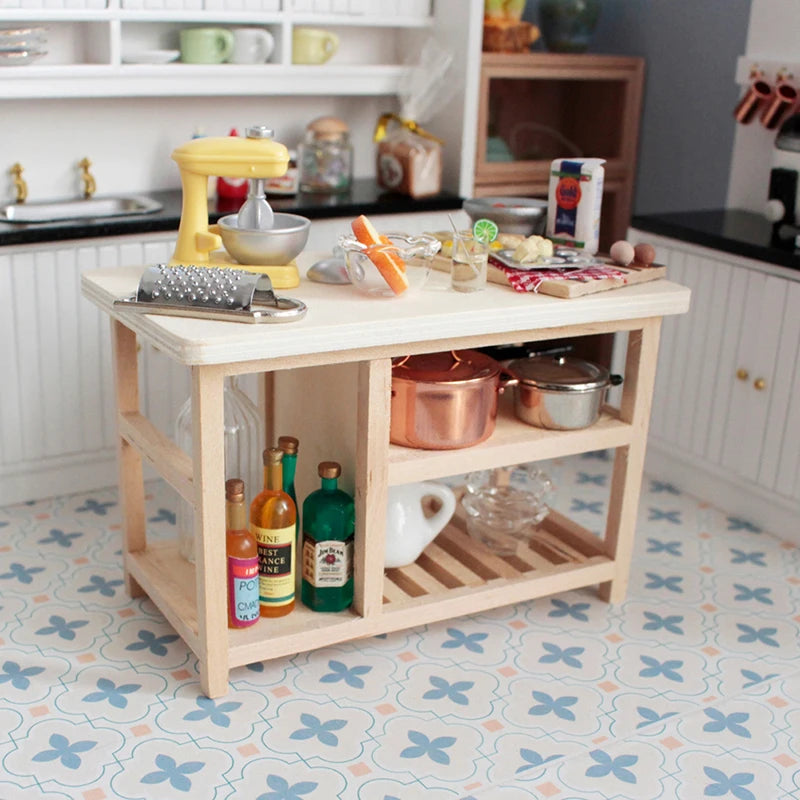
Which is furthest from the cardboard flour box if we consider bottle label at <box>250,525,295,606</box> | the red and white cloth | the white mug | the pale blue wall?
the pale blue wall

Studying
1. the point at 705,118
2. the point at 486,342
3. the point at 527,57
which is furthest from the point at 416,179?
the point at 486,342

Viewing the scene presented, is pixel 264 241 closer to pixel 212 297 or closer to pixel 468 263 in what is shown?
pixel 212 297

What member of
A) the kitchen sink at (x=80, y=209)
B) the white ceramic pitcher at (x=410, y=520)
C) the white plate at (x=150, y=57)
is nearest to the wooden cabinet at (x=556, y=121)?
the white plate at (x=150, y=57)

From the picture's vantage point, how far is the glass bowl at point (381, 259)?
2.31m

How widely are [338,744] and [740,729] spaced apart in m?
0.83

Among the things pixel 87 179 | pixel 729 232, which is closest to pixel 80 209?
pixel 87 179

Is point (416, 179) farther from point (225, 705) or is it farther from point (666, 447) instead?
point (225, 705)

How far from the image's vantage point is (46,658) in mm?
2490

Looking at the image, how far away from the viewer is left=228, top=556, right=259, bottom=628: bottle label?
7.54 feet

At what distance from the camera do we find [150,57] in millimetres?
→ 3283

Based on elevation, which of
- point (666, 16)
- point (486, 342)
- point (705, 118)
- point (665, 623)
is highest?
point (666, 16)

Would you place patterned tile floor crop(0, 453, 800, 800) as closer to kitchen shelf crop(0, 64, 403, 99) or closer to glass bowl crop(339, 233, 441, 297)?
glass bowl crop(339, 233, 441, 297)

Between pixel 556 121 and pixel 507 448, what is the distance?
2.17 meters

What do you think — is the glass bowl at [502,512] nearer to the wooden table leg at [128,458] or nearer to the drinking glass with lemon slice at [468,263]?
the drinking glass with lemon slice at [468,263]
